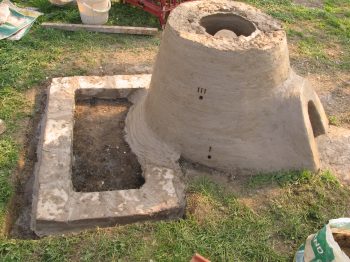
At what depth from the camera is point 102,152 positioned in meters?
4.99

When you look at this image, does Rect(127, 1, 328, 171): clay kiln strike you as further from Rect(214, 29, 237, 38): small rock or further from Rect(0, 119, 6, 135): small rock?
Rect(0, 119, 6, 135): small rock

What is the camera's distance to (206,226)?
411 centimetres

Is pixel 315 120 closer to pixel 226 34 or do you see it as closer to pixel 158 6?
pixel 226 34

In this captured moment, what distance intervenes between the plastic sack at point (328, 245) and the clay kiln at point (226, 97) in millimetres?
1027

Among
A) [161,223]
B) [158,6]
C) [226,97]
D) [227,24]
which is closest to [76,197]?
[161,223]

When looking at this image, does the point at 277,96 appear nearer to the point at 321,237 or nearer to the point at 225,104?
the point at 225,104

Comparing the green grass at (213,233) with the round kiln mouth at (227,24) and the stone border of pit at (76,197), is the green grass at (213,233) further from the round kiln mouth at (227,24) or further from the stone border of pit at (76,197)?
the round kiln mouth at (227,24)

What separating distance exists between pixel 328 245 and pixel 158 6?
5769 millimetres

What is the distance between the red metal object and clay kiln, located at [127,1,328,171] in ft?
8.94

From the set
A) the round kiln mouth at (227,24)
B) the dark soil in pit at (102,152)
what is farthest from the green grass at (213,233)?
the round kiln mouth at (227,24)

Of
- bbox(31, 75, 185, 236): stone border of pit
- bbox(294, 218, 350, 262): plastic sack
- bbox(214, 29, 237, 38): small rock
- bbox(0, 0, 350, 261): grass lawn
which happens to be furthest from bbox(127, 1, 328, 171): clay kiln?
bbox(294, 218, 350, 262): plastic sack

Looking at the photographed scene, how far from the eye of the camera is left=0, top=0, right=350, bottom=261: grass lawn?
385cm

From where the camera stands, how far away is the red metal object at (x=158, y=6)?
7.57 metres

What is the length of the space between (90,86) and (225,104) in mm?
2195
